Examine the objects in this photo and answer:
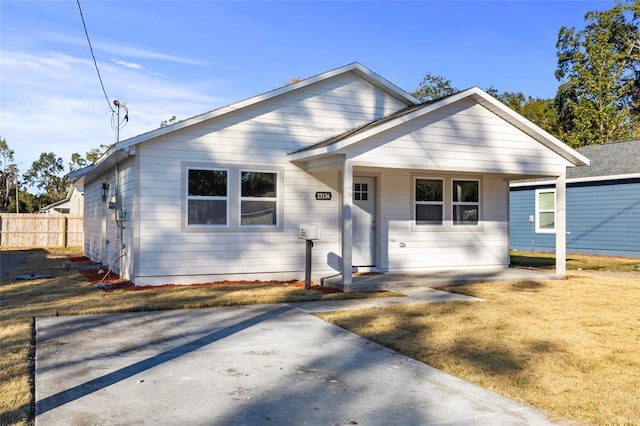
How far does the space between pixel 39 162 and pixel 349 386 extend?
76.7 m

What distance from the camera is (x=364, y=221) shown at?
41.1ft

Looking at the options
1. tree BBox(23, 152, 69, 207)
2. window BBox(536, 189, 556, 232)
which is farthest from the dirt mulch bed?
tree BBox(23, 152, 69, 207)

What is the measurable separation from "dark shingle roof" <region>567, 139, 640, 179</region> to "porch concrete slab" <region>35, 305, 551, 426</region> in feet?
50.6

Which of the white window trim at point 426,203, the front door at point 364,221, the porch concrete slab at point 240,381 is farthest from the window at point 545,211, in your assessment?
the porch concrete slab at point 240,381

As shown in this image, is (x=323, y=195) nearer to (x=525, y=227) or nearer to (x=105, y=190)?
(x=105, y=190)

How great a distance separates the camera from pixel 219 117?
11211mm

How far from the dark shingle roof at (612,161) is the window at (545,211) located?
114 centimetres

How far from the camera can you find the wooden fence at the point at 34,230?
28.4 metres

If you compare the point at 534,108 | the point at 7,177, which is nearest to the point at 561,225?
the point at 534,108

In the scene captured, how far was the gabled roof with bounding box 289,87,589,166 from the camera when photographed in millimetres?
10141

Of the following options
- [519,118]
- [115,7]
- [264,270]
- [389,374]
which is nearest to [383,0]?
[519,118]

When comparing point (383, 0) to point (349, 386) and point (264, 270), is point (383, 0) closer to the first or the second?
point (264, 270)

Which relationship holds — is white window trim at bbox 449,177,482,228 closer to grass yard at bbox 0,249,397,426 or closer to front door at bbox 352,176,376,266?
front door at bbox 352,176,376,266

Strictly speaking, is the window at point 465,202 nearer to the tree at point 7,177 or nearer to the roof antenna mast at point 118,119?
the roof antenna mast at point 118,119
